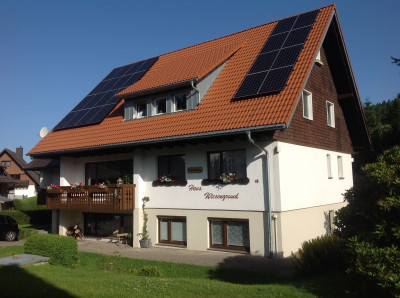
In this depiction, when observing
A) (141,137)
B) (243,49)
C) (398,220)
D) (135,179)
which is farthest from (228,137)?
(398,220)

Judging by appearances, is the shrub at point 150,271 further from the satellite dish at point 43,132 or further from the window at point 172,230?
the satellite dish at point 43,132

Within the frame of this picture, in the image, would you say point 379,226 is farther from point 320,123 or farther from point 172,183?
point 320,123

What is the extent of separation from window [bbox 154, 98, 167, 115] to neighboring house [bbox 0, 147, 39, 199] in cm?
4315

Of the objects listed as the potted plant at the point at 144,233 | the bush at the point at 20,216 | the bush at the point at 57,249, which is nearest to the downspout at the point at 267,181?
the potted plant at the point at 144,233

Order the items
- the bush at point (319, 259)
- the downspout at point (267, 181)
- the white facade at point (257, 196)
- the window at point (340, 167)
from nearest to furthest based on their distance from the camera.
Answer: the bush at point (319, 259) < the downspout at point (267, 181) < the white facade at point (257, 196) < the window at point (340, 167)

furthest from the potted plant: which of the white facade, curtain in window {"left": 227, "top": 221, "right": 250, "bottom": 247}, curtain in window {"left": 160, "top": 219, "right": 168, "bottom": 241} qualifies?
curtain in window {"left": 227, "top": 221, "right": 250, "bottom": 247}

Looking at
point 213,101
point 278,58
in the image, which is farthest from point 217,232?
point 278,58

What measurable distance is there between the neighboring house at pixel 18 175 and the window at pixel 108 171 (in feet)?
127

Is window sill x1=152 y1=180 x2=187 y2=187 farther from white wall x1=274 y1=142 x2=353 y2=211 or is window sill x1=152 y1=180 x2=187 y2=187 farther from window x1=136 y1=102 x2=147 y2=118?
white wall x1=274 y1=142 x2=353 y2=211

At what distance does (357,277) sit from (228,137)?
8125 mm

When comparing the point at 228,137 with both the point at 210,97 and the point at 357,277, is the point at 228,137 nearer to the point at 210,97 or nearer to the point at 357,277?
the point at 210,97

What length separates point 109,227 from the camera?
1916 centimetres

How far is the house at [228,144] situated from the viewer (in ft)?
44.7

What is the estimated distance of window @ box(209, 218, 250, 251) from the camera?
45.9ft
